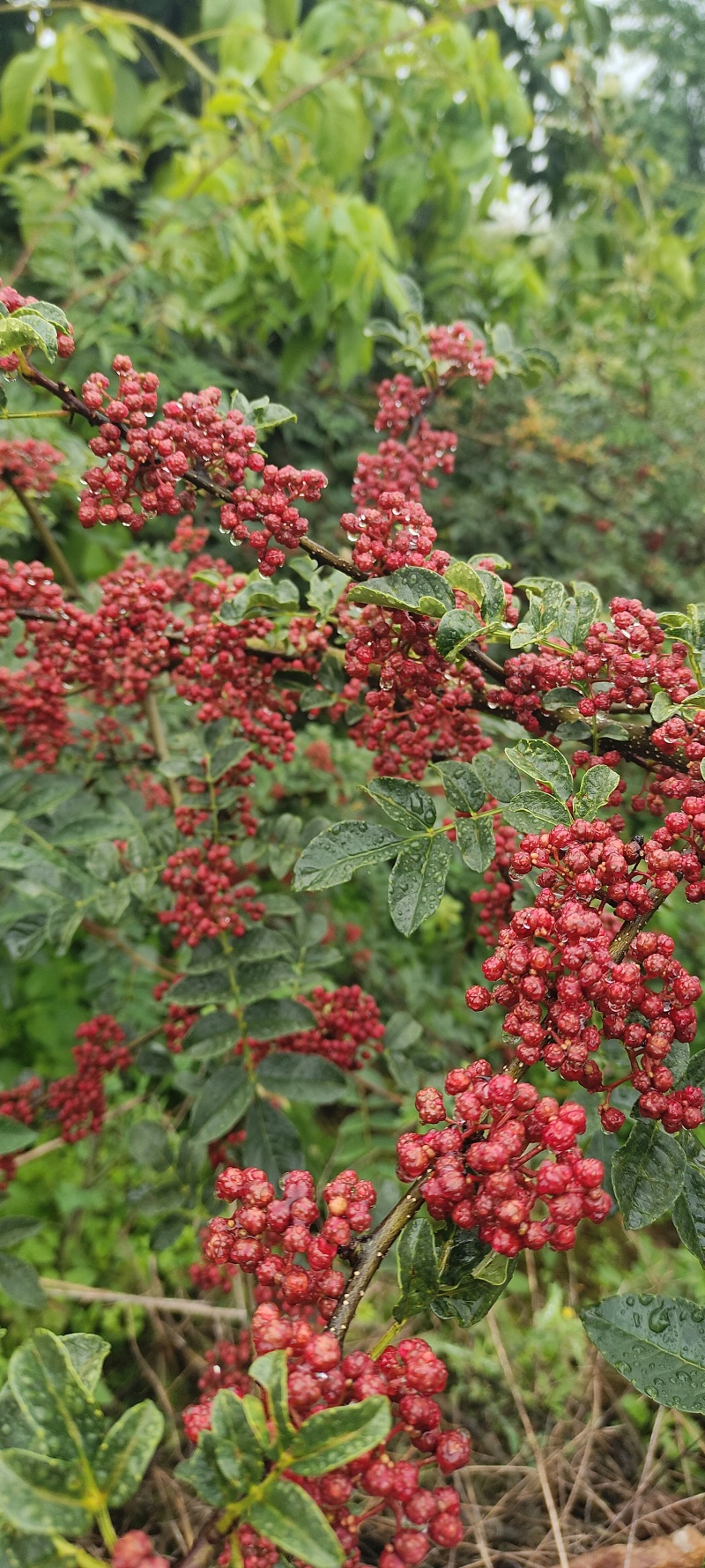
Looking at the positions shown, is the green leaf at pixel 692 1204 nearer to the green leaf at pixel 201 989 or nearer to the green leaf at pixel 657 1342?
the green leaf at pixel 657 1342

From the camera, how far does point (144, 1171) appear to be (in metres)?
2.34

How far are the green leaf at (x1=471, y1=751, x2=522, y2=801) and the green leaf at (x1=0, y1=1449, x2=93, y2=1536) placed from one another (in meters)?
0.71

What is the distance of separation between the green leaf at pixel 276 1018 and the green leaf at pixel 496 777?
0.51 metres

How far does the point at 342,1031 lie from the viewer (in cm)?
159

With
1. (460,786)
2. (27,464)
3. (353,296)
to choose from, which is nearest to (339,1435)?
(460,786)

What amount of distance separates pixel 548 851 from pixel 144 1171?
6.45ft

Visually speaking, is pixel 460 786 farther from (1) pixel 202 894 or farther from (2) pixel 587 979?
(1) pixel 202 894

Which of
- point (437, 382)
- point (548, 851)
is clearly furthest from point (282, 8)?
point (548, 851)

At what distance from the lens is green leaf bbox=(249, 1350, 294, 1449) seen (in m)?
0.53

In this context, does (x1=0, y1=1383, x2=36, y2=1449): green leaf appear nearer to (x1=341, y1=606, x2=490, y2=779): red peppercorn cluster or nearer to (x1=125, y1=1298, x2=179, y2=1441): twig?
(x1=341, y1=606, x2=490, y2=779): red peppercorn cluster

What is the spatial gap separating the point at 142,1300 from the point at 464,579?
1.76 m

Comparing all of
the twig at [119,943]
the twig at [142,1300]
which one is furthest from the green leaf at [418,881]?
the twig at [142,1300]

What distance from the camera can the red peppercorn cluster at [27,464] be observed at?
5.13ft

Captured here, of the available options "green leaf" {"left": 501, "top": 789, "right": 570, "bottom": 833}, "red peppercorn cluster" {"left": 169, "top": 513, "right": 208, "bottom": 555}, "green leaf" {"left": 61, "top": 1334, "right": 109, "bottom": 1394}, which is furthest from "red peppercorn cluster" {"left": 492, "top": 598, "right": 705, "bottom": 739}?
"red peppercorn cluster" {"left": 169, "top": 513, "right": 208, "bottom": 555}
